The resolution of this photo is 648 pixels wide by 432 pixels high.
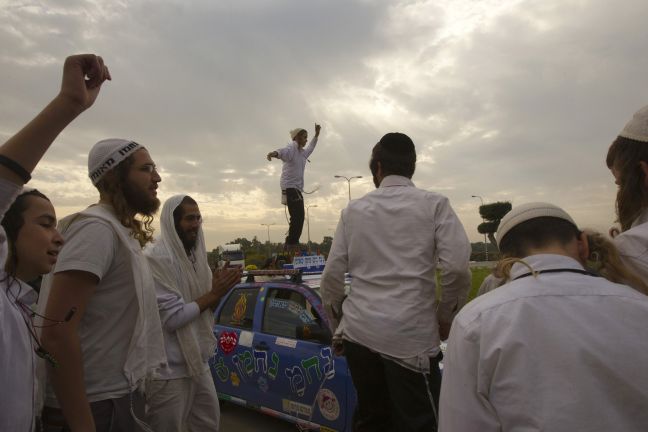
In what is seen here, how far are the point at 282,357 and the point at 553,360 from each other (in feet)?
12.7

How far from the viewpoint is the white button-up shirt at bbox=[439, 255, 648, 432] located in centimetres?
118

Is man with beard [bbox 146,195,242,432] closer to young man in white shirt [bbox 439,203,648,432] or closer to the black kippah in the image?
the black kippah

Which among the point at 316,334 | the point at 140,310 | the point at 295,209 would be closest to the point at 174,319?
the point at 140,310

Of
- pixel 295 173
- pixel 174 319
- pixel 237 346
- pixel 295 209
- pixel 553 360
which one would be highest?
pixel 295 173

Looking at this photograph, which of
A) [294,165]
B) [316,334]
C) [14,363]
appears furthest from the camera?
[294,165]

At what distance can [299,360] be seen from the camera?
4.59 meters

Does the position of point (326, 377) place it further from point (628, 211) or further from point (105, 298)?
point (628, 211)

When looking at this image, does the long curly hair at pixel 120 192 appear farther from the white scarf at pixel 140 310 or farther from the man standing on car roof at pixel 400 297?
the man standing on car roof at pixel 400 297

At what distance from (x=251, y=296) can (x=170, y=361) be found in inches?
113

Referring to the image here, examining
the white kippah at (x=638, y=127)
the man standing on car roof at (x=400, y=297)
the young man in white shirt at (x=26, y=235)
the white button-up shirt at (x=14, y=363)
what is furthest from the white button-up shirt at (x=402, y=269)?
the white button-up shirt at (x=14, y=363)

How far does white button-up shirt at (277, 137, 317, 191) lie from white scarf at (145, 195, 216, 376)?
12.0 feet

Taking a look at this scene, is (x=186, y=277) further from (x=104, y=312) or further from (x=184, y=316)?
(x=104, y=312)

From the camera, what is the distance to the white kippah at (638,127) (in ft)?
5.59

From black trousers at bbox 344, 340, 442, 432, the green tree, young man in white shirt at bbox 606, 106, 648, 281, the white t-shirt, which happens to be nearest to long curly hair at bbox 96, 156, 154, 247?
the white t-shirt
